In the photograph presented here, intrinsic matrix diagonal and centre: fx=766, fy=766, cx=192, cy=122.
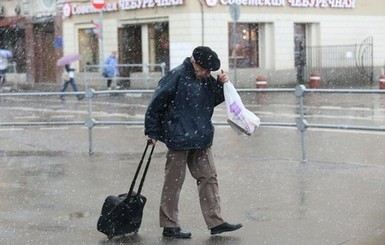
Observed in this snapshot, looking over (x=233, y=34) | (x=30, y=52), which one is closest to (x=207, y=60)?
(x=233, y=34)

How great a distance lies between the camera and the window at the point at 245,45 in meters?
32.8

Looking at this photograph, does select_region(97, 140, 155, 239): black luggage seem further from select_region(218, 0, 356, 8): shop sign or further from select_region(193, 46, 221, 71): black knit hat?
select_region(218, 0, 356, 8): shop sign

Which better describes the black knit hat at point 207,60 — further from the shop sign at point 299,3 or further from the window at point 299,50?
the window at point 299,50

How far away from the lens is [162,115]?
660cm

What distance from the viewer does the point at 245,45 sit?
110 feet

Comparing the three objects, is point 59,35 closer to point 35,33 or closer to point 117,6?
point 35,33

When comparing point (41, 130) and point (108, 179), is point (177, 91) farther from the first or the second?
point (41, 130)

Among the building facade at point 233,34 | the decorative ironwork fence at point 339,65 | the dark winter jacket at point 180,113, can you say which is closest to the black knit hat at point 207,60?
the dark winter jacket at point 180,113

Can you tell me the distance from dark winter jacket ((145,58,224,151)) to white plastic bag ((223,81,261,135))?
0.20 metres

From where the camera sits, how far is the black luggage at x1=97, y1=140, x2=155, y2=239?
21.4 feet

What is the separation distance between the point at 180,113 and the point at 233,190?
228cm

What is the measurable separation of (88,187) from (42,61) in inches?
1273

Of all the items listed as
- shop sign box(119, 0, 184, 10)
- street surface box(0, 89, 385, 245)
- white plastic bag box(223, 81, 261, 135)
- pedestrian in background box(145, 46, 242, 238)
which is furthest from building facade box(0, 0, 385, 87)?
pedestrian in background box(145, 46, 242, 238)

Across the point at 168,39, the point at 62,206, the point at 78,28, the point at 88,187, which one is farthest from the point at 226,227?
the point at 78,28
